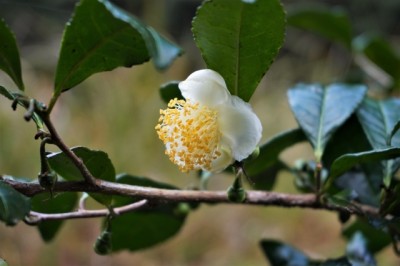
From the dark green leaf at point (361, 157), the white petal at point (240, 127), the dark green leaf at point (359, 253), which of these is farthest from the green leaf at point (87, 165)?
the dark green leaf at point (359, 253)

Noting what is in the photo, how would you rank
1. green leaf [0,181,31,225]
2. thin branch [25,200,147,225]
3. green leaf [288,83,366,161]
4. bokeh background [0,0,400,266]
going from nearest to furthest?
1. green leaf [0,181,31,225]
2. thin branch [25,200,147,225]
3. green leaf [288,83,366,161]
4. bokeh background [0,0,400,266]

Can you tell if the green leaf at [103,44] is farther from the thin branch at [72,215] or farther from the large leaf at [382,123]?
the large leaf at [382,123]

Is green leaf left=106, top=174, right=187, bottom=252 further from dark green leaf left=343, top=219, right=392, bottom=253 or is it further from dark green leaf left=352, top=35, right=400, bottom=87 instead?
dark green leaf left=352, top=35, right=400, bottom=87

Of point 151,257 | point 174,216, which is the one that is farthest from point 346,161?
point 151,257

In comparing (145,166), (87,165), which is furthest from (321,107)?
(145,166)

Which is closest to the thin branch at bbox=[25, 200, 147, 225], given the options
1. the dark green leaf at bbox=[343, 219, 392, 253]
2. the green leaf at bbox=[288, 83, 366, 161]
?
the green leaf at bbox=[288, 83, 366, 161]

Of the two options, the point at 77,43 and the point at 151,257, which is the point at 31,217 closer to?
the point at 77,43
